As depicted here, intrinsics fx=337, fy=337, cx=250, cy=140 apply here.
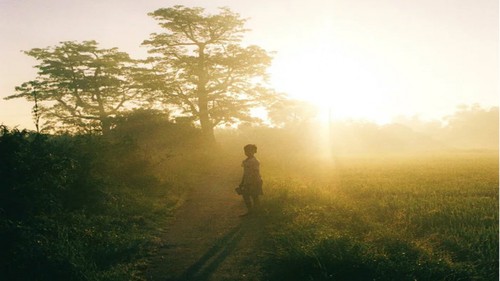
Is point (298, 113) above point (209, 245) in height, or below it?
above

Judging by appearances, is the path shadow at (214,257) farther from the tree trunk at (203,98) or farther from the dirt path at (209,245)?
the tree trunk at (203,98)

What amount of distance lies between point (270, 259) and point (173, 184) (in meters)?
8.47

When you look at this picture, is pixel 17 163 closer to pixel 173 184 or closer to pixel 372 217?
pixel 173 184

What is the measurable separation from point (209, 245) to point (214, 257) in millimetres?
822

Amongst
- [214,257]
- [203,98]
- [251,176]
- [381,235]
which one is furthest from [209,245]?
[203,98]

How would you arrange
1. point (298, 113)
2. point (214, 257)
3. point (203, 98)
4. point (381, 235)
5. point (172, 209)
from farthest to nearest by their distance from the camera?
point (298, 113), point (203, 98), point (172, 209), point (381, 235), point (214, 257)

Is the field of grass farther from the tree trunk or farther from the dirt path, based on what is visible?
the tree trunk

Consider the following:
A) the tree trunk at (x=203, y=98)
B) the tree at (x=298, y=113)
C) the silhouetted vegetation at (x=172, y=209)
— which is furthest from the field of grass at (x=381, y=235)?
the tree at (x=298, y=113)

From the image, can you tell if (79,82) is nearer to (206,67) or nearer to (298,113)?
(206,67)

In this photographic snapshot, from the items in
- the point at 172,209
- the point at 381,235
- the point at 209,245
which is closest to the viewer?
the point at 381,235

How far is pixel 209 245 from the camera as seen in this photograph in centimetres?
787

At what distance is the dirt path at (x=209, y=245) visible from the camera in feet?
20.9

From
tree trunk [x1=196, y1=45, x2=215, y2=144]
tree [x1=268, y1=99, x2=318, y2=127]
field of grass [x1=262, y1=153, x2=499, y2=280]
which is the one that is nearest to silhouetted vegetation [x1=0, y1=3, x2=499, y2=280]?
field of grass [x1=262, y1=153, x2=499, y2=280]

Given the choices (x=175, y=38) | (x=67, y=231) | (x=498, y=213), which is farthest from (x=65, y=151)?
(x=175, y=38)
